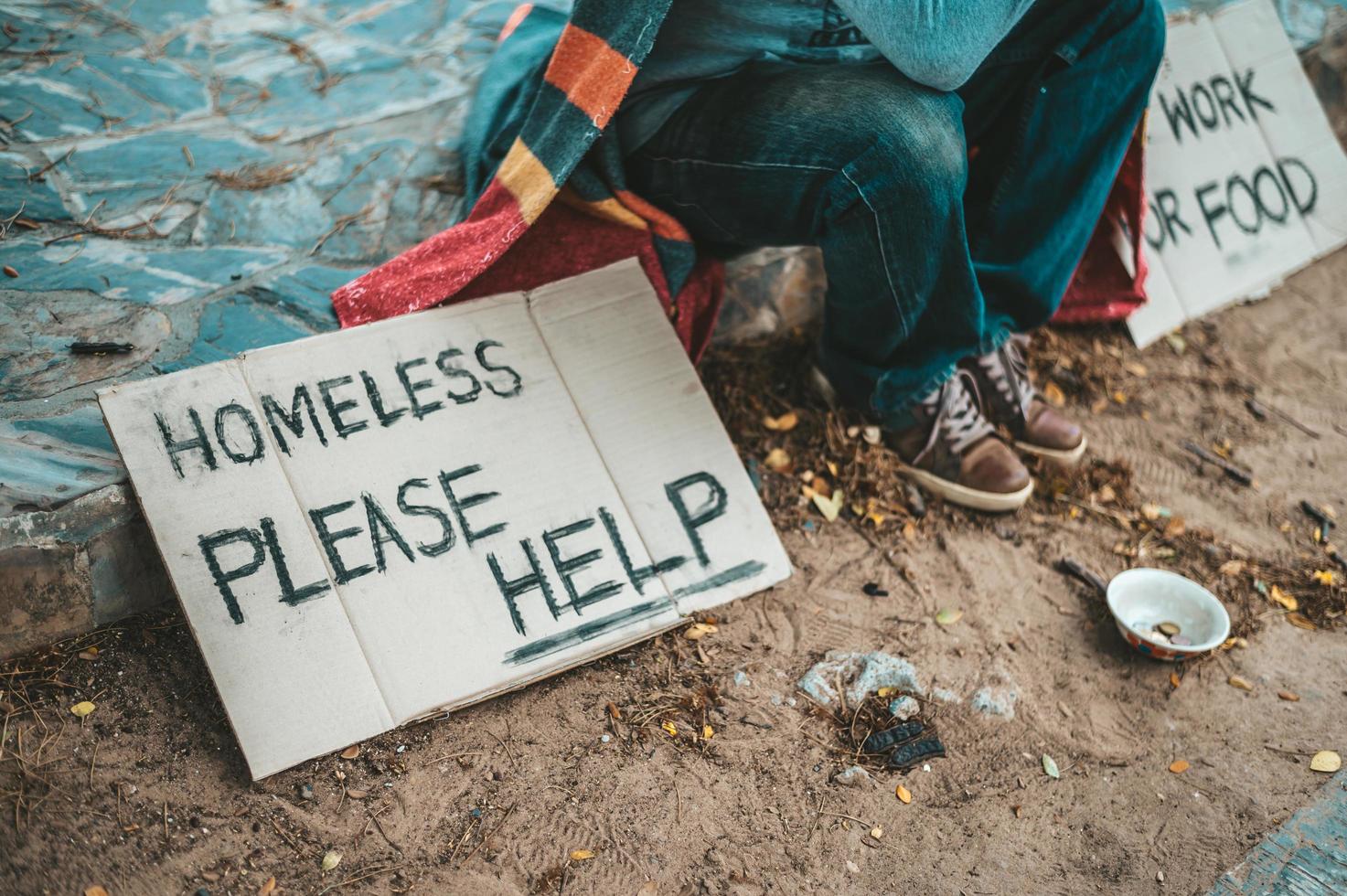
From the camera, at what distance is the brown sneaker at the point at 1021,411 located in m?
2.20

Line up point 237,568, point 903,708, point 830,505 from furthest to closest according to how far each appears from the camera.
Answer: point 830,505 < point 903,708 < point 237,568

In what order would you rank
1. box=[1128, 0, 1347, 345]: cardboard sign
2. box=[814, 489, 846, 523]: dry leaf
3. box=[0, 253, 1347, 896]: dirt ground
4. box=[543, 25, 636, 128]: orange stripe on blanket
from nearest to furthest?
box=[0, 253, 1347, 896]: dirt ground, box=[543, 25, 636, 128]: orange stripe on blanket, box=[814, 489, 846, 523]: dry leaf, box=[1128, 0, 1347, 345]: cardboard sign

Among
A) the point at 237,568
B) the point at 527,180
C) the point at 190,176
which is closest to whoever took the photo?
the point at 237,568

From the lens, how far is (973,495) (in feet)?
6.76

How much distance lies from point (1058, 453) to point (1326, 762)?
794 mm

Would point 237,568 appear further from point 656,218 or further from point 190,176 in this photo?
point 190,176

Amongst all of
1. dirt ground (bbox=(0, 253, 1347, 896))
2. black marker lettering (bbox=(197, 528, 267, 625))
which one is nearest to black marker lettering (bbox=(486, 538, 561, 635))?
dirt ground (bbox=(0, 253, 1347, 896))

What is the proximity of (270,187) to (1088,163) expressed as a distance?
1.81 meters

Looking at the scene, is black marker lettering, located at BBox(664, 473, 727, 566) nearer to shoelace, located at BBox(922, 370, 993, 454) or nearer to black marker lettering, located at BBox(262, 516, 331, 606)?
shoelace, located at BBox(922, 370, 993, 454)

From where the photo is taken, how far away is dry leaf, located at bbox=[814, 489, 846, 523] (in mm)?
2023

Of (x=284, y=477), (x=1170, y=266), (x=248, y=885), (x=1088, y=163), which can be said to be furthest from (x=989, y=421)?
(x=248, y=885)

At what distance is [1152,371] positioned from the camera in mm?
2604

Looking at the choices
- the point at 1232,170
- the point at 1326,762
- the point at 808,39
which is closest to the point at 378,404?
the point at 808,39

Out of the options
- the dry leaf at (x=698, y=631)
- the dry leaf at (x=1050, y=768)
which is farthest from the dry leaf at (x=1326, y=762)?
the dry leaf at (x=698, y=631)
